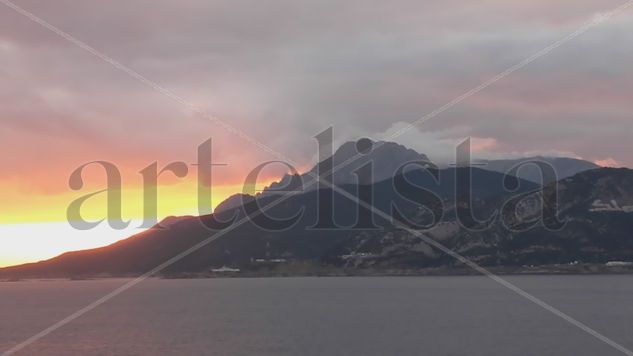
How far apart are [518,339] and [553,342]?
728 cm

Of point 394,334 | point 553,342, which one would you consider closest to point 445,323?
point 394,334

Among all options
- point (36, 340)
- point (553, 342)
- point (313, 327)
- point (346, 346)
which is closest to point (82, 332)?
point (36, 340)

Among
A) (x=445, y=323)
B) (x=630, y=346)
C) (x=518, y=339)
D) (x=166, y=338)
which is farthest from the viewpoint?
(x=445, y=323)

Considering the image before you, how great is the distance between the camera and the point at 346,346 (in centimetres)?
14325

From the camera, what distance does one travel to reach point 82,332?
180250 mm

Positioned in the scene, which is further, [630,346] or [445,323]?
[445,323]

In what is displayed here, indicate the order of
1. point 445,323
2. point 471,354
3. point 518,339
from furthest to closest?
point 445,323
point 518,339
point 471,354

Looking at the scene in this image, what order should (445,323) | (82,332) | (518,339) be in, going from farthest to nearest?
1. (445,323)
2. (82,332)
3. (518,339)

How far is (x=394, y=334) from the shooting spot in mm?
165250

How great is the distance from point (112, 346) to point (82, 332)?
3658 centimetres

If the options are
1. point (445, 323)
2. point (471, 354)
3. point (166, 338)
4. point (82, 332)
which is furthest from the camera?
point (445, 323)

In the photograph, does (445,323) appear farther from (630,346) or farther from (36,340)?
(36,340)

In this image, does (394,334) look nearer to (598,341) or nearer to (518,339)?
(518,339)

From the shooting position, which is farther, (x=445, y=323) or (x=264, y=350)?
(x=445, y=323)
